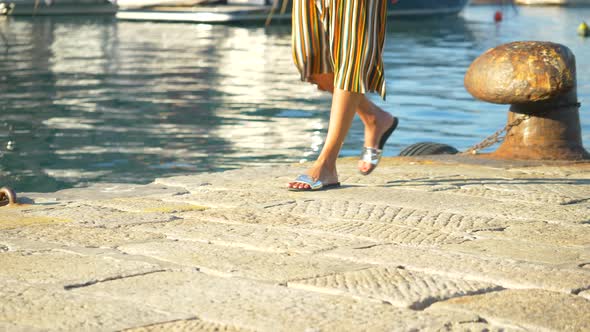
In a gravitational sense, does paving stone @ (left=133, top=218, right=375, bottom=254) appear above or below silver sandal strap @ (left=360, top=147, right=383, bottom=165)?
above

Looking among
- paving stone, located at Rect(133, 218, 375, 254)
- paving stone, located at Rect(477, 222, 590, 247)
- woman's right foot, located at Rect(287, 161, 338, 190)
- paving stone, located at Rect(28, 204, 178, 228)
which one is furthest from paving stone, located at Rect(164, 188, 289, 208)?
paving stone, located at Rect(477, 222, 590, 247)

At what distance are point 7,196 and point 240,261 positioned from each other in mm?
1695

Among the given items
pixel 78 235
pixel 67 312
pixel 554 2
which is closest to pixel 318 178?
pixel 78 235

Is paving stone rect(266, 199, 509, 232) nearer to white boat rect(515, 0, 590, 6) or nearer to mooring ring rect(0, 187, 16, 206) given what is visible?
mooring ring rect(0, 187, 16, 206)

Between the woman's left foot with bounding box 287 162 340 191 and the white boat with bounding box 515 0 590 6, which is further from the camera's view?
the white boat with bounding box 515 0 590 6

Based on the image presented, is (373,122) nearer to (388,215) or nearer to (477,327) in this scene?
(388,215)

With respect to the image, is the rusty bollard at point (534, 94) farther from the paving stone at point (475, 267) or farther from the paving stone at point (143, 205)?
the paving stone at point (475, 267)

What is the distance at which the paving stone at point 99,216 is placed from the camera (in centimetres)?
394

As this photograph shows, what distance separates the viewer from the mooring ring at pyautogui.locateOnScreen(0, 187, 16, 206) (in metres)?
4.50

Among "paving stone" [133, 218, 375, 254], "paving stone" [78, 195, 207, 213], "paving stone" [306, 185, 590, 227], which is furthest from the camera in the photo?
"paving stone" [78, 195, 207, 213]

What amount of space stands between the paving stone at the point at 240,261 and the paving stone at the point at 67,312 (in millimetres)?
447

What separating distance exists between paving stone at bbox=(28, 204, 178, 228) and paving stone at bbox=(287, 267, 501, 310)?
115cm

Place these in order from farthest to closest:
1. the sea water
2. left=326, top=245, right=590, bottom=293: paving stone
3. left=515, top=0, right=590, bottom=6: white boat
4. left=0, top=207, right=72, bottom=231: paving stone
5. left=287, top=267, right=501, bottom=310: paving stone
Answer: left=515, top=0, right=590, bottom=6: white boat < the sea water < left=0, top=207, right=72, bottom=231: paving stone < left=326, top=245, right=590, bottom=293: paving stone < left=287, top=267, right=501, bottom=310: paving stone

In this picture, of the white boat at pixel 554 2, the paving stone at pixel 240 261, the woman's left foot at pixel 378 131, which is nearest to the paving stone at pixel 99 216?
the paving stone at pixel 240 261
